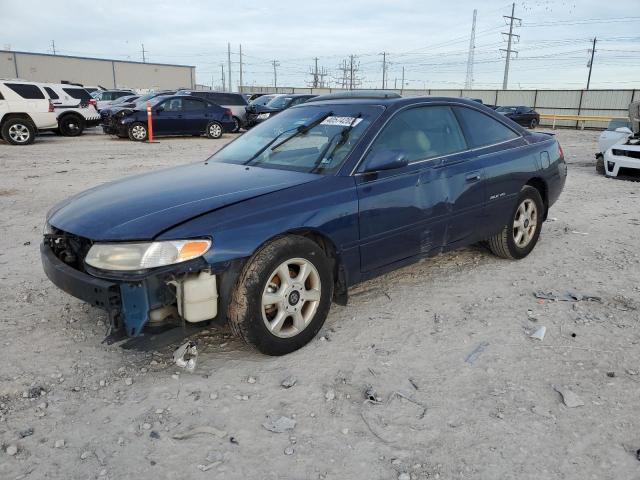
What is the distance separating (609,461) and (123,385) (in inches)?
96.1

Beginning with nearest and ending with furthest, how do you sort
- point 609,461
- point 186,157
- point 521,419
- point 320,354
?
point 609,461
point 521,419
point 320,354
point 186,157

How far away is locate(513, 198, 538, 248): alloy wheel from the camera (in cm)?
481

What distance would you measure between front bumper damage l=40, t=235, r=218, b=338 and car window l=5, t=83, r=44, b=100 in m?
14.1

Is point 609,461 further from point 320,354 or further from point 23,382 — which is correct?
point 23,382

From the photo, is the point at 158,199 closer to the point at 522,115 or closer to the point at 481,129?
the point at 481,129

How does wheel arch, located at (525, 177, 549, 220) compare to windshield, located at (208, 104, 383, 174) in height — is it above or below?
below

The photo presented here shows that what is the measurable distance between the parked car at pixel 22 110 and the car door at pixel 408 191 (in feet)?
46.4

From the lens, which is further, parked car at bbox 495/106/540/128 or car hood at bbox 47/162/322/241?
parked car at bbox 495/106/540/128

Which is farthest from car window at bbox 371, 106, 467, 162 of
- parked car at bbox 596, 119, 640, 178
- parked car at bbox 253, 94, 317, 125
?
parked car at bbox 253, 94, 317, 125

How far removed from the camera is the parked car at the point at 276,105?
1967 cm

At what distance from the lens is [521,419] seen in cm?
252

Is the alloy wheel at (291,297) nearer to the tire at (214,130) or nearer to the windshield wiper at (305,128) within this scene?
the windshield wiper at (305,128)

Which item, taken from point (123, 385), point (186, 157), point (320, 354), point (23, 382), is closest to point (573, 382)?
point (320, 354)

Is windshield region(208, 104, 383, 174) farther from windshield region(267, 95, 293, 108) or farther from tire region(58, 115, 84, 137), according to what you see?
windshield region(267, 95, 293, 108)
